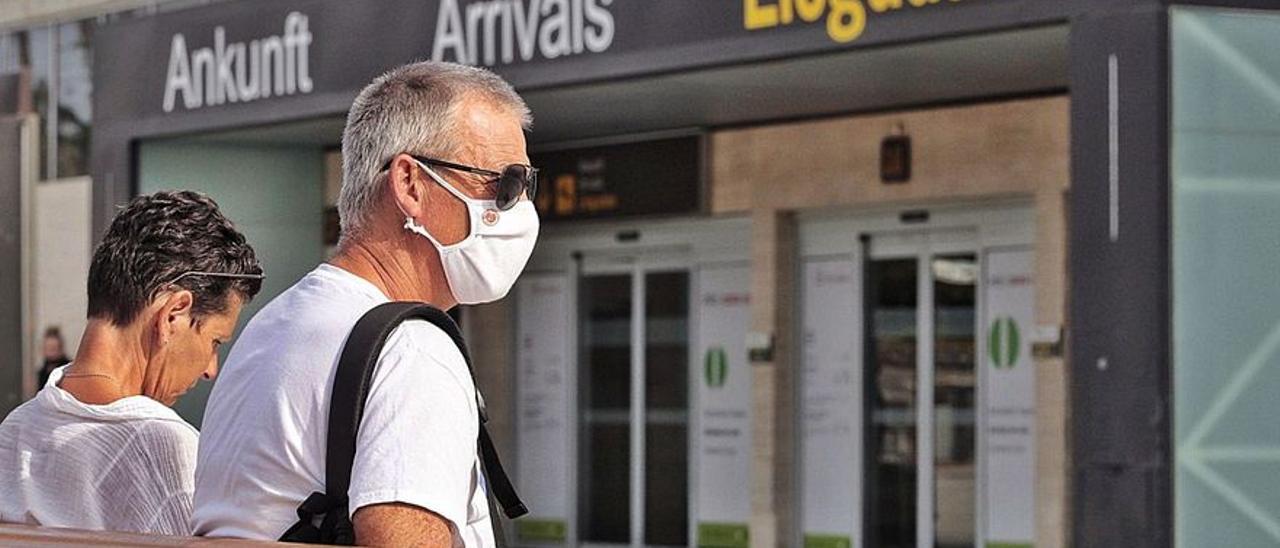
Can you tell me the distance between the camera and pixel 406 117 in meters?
2.82

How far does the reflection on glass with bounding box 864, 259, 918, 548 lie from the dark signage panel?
1.61 meters

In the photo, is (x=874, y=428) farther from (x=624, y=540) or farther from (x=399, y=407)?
(x=399, y=407)

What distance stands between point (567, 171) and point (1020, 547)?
4.67 meters

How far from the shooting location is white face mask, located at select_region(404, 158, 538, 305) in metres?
2.86

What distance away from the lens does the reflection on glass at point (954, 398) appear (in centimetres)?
1420

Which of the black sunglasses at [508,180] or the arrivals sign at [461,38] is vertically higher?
the arrivals sign at [461,38]

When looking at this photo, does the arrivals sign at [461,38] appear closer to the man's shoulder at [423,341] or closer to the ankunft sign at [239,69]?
the ankunft sign at [239,69]

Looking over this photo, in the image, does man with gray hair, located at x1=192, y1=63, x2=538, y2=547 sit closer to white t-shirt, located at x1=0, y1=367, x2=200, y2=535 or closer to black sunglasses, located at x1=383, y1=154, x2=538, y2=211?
black sunglasses, located at x1=383, y1=154, x2=538, y2=211

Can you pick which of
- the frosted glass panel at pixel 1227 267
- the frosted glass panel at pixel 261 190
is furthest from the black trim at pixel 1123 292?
the frosted glass panel at pixel 261 190

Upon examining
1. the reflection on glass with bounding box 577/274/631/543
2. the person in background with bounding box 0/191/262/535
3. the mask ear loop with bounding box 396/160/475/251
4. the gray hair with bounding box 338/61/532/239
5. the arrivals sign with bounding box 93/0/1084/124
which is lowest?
the reflection on glass with bounding box 577/274/631/543

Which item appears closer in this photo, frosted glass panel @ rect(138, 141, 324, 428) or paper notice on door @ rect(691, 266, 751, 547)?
paper notice on door @ rect(691, 266, 751, 547)

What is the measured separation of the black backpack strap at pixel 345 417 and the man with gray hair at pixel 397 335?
1 cm

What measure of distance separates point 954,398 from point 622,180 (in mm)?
3161

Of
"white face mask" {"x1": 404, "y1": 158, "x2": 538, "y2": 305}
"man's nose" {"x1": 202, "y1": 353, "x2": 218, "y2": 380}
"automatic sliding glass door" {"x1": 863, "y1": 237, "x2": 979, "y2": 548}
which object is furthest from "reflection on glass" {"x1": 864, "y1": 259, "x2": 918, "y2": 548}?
"white face mask" {"x1": 404, "y1": 158, "x2": 538, "y2": 305}
